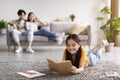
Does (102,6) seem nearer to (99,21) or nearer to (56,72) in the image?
(99,21)

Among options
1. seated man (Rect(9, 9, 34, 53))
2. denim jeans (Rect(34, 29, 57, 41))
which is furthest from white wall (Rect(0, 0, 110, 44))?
denim jeans (Rect(34, 29, 57, 41))

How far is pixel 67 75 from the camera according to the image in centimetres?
334

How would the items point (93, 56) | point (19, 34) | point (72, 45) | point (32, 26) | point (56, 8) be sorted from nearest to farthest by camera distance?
point (72, 45)
point (93, 56)
point (19, 34)
point (32, 26)
point (56, 8)

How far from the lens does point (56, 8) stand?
756 cm

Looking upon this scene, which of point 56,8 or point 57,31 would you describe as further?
point 56,8

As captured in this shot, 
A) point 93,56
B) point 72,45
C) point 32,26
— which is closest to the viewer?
point 72,45

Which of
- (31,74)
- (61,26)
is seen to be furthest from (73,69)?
(61,26)

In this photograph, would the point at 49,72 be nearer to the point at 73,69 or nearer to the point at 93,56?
the point at 73,69

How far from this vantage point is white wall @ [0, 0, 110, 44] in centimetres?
739

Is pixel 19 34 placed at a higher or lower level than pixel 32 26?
lower

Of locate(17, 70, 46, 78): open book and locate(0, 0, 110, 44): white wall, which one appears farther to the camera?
locate(0, 0, 110, 44): white wall

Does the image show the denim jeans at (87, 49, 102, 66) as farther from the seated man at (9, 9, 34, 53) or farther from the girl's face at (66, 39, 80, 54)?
the seated man at (9, 9, 34, 53)

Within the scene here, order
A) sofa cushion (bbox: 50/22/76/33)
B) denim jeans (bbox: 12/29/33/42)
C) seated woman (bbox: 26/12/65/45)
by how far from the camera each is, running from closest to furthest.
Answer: denim jeans (bbox: 12/29/33/42) → seated woman (bbox: 26/12/65/45) → sofa cushion (bbox: 50/22/76/33)

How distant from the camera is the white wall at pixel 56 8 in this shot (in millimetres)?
7391
